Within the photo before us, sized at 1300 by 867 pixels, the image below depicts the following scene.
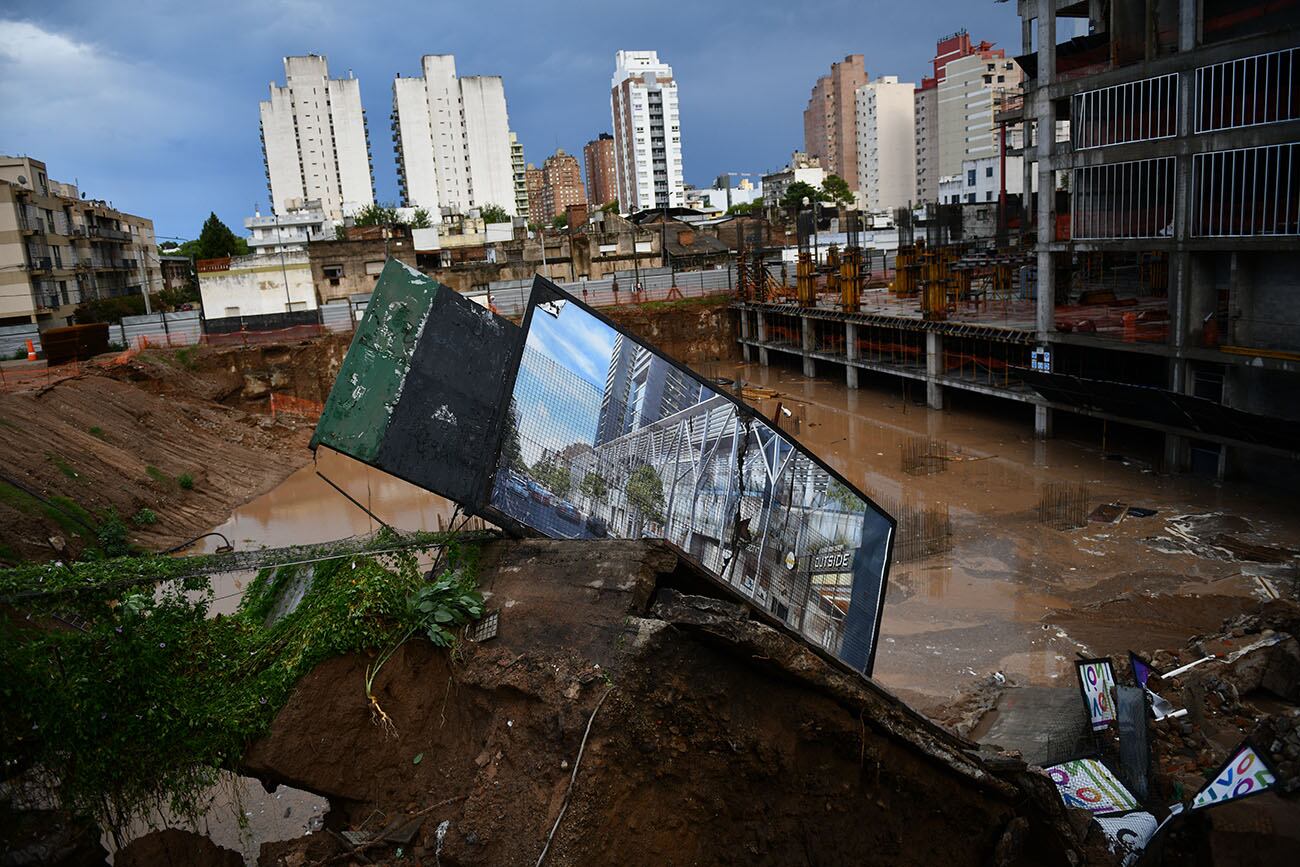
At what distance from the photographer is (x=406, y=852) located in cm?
546

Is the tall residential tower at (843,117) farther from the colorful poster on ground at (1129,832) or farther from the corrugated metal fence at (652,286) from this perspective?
the colorful poster on ground at (1129,832)

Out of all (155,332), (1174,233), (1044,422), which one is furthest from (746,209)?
(1174,233)

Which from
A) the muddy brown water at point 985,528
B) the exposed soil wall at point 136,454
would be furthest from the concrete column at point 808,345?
the exposed soil wall at point 136,454

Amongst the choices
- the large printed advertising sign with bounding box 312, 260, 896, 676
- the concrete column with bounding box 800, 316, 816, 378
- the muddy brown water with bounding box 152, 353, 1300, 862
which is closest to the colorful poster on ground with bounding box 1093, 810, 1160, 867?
the large printed advertising sign with bounding box 312, 260, 896, 676

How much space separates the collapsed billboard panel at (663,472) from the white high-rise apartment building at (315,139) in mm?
82880

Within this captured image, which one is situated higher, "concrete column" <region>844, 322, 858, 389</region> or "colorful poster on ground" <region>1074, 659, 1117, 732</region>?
"concrete column" <region>844, 322, 858, 389</region>

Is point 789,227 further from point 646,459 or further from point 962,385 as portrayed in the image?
point 646,459

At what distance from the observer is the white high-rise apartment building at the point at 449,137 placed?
86750 millimetres

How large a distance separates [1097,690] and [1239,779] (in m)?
2.45

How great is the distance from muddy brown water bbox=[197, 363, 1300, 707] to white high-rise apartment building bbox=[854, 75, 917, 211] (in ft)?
316

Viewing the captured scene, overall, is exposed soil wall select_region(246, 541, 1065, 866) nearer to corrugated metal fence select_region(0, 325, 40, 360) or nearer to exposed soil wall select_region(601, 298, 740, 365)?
exposed soil wall select_region(601, 298, 740, 365)

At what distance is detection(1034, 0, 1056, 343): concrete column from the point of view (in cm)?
2131

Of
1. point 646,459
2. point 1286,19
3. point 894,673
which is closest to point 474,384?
point 646,459

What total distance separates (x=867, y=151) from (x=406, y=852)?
125m
